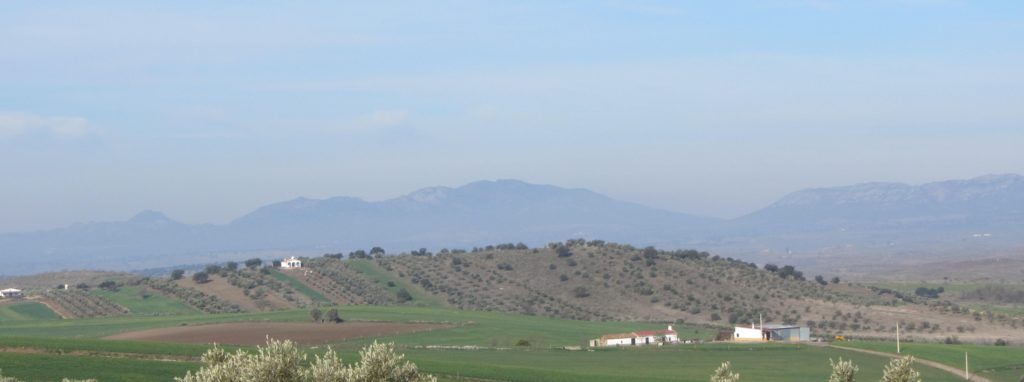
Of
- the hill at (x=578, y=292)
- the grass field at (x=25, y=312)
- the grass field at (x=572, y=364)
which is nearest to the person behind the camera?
the grass field at (x=572, y=364)

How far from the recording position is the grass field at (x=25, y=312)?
375 feet

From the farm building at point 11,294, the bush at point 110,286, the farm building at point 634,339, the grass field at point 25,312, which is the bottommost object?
the farm building at point 634,339

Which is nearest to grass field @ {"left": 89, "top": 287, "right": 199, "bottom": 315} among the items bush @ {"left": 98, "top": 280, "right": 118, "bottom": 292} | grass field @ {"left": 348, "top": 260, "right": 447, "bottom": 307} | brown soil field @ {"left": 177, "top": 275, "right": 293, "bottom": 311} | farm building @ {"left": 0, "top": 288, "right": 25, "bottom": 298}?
bush @ {"left": 98, "top": 280, "right": 118, "bottom": 292}

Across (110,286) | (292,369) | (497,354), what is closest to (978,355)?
(497,354)

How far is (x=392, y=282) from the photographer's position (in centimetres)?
14462

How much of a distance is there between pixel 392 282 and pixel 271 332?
53.0 meters

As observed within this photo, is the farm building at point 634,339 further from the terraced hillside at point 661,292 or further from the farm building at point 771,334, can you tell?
the terraced hillside at point 661,292

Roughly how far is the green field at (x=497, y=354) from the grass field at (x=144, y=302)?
27.8 feet

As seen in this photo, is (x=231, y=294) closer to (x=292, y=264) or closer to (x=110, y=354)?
(x=292, y=264)

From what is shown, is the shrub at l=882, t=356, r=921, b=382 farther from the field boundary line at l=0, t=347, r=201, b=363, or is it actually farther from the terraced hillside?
the terraced hillside

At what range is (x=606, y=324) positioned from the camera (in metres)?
115

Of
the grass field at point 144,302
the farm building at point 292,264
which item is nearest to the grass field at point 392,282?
the farm building at point 292,264

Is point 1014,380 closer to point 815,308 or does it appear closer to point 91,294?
point 815,308

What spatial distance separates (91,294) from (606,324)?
169ft
